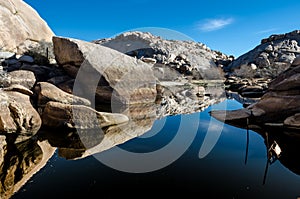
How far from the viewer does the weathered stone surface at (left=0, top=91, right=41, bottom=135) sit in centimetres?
782

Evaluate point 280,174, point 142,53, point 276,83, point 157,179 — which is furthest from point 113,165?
point 142,53

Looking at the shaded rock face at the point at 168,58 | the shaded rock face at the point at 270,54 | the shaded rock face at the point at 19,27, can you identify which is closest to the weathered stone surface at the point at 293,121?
the shaded rock face at the point at 19,27

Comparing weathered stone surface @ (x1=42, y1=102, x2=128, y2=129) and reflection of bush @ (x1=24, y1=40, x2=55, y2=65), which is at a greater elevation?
reflection of bush @ (x1=24, y1=40, x2=55, y2=65)

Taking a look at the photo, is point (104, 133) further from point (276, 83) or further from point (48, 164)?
point (276, 83)

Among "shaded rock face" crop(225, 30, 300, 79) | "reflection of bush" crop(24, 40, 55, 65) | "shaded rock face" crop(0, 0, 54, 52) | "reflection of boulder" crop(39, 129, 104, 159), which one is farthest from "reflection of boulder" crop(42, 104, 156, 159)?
"shaded rock face" crop(225, 30, 300, 79)

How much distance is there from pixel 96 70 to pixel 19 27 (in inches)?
496

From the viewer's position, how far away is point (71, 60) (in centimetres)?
1434

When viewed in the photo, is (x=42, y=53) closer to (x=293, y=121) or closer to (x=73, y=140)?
(x=73, y=140)

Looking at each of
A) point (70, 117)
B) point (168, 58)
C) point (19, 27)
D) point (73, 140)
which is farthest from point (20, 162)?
point (168, 58)

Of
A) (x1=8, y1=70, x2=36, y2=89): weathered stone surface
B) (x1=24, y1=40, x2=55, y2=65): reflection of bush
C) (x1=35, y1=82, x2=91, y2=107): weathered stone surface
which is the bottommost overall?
(x1=35, y1=82, x2=91, y2=107): weathered stone surface

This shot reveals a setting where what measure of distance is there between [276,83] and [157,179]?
10.9 metres

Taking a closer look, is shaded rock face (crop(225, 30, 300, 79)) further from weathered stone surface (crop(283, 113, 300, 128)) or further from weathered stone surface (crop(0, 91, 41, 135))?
weathered stone surface (crop(0, 91, 41, 135))

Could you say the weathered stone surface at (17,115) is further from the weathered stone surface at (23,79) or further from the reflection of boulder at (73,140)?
the weathered stone surface at (23,79)

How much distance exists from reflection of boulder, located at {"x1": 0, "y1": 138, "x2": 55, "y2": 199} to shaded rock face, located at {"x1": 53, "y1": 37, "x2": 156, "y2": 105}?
20.4 feet
